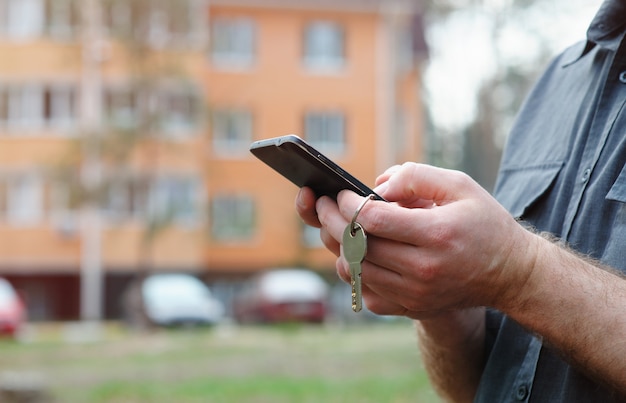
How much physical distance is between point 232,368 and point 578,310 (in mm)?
9390

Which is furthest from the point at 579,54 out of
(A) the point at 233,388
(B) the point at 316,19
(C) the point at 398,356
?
(B) the point at 316,19

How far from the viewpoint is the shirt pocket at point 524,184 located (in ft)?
6.39

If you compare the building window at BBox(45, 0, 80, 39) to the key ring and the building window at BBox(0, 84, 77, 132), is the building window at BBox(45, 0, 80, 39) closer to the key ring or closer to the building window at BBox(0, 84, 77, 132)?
the building window at BBox(0, 84, 77, 132)

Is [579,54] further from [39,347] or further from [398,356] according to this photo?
[39,347]

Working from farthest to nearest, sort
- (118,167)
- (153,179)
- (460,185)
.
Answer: (153,179)
(118,167)
(460,185)

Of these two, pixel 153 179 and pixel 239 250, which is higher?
pixel 153 179

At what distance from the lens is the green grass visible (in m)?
8.13

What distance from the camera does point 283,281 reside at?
2545 centimetres

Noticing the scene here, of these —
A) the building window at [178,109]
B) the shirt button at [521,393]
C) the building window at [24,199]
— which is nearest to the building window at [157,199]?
the building window at [178,109]

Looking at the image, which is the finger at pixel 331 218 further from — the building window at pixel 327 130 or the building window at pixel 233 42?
the building window at pixel 327 130

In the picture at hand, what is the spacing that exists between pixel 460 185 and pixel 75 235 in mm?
29688

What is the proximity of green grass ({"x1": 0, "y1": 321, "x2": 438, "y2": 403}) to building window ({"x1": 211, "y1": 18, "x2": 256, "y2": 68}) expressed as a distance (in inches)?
692

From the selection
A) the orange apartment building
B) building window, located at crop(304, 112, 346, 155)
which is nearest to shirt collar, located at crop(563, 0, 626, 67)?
the orange apartment building

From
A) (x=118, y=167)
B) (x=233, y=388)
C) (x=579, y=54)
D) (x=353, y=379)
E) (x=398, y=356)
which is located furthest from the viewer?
(x=118, y=167)
